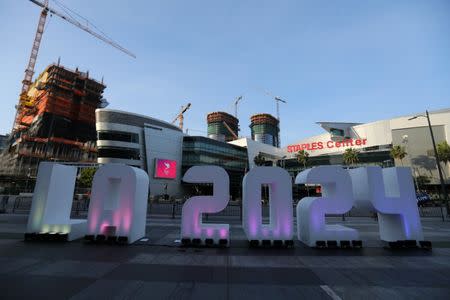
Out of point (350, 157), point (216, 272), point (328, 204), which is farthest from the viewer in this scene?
point (350, 157)

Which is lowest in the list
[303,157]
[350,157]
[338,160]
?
[350,157]

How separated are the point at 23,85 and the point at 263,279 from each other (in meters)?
144

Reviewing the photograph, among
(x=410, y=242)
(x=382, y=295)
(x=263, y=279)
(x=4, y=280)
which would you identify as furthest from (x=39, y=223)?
(x=410, y=242)

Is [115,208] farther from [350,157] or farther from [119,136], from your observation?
[350,157]

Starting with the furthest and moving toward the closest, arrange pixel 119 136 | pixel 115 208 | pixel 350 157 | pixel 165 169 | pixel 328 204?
pixel 350 157 < pixel 165 169 < pixel 119 136 < pixel 115 208 < pixel 328 204

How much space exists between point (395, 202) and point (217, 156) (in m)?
66.6

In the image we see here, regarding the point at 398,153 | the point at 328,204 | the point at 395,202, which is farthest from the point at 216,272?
the point at 398,153

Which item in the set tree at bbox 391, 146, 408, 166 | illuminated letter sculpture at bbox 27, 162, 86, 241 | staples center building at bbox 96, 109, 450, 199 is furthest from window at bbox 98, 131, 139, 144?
tree at bbox 391, 146, 408, 166

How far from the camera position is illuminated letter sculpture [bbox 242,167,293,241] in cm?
924

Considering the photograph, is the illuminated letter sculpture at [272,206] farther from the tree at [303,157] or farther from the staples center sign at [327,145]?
the staples center sign at [327,145]

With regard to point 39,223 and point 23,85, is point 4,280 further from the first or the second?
point 23,85

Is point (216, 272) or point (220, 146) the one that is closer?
point (216, 272)

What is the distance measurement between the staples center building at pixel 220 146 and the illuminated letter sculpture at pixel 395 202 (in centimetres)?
5922

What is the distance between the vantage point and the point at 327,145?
252 ft
